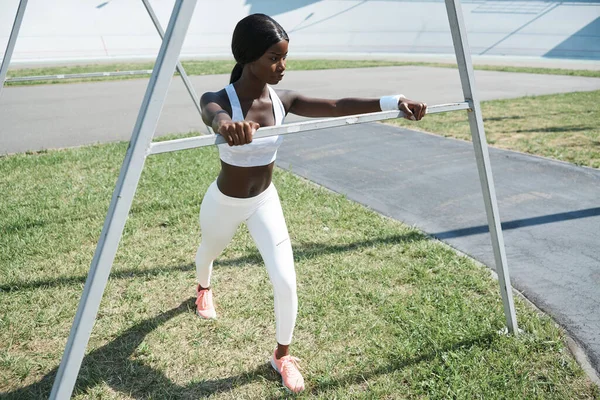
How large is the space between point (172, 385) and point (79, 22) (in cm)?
2585

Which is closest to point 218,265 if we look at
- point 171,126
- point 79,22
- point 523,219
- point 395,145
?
point 523,219

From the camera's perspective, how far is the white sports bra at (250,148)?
2.28m

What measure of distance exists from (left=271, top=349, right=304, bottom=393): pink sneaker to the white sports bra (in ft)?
3.07

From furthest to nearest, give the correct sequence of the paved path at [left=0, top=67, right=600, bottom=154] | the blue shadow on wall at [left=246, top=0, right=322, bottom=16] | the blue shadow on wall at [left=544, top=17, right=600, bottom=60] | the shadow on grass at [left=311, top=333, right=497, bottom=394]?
1. the blue shadow on wall at [left=246, top=0, right=322, bottom=16]
2. the blue shadow on wall at [left=544, top=17, right=600, bottom=60]
3. the paved path at [left=0, top=67, right=600, bottom=154]
4. the shadow on grass at [left=311, top=333, right=497, bottom=394]

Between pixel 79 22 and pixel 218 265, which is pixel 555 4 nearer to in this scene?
pixel 79 22

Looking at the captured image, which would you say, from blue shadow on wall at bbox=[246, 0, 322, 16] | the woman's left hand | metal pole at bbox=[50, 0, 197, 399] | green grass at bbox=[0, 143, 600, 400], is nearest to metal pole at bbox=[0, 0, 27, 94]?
green grass at bbox=[0, 143, 600, 400]

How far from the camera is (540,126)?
784 cm

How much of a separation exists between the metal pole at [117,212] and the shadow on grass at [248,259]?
5.92ft

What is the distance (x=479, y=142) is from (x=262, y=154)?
1.06m

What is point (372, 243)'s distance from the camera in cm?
389

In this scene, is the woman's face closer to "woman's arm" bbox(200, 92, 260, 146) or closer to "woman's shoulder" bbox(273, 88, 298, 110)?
"woman's shoulder" bbox(273, 88, 298, 110)

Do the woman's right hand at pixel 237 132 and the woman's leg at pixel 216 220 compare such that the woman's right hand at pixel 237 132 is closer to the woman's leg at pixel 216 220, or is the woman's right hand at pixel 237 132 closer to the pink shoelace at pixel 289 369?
the woman's leg at pixel 216 220

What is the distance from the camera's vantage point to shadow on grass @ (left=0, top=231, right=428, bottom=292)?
10.8 ft

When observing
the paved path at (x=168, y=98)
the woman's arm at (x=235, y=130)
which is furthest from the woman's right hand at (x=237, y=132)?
the paved path at (x=168, y=98)
